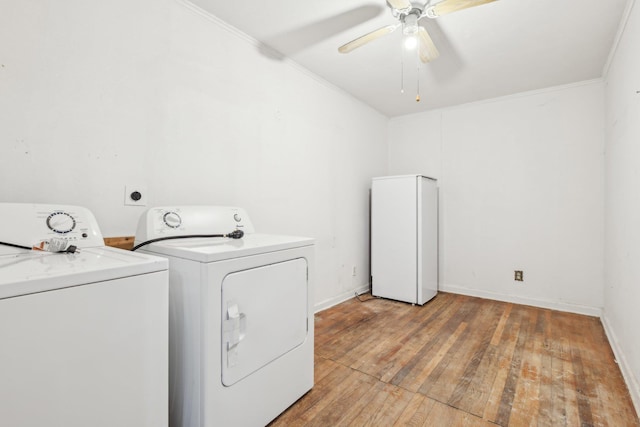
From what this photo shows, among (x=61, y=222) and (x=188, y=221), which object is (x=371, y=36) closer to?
(x=188, y=221)

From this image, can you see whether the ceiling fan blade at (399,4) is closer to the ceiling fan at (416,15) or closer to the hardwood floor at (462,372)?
the ceiling fan at (416,15)

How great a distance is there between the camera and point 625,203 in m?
1.94

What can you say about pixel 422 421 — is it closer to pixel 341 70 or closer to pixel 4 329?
pixel 4 329

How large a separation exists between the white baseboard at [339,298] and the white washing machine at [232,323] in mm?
1210

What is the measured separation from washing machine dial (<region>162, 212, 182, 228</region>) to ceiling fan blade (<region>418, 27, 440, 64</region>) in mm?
1684

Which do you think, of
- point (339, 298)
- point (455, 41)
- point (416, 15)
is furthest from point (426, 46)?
point (339, 298)

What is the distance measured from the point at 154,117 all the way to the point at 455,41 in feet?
6.84

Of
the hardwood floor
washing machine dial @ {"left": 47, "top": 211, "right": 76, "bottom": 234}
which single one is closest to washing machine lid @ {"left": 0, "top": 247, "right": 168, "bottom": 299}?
washing machine dial @ {"left": 47, "top": 211, "right": 76, "bottom": 234}

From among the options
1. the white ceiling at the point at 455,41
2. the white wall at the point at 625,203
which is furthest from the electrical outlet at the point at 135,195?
the white wall at the point at 625,203

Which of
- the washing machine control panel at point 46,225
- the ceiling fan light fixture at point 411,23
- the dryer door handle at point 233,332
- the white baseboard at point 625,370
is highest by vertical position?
the ceiling fan light fixture at point 411,23

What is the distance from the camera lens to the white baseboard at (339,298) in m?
2.84

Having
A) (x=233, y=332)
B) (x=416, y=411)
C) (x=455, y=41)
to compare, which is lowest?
(x=416, y=411)

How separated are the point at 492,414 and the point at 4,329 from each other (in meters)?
1.85

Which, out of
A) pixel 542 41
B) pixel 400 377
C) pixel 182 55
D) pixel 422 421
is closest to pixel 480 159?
pixel 542 41
